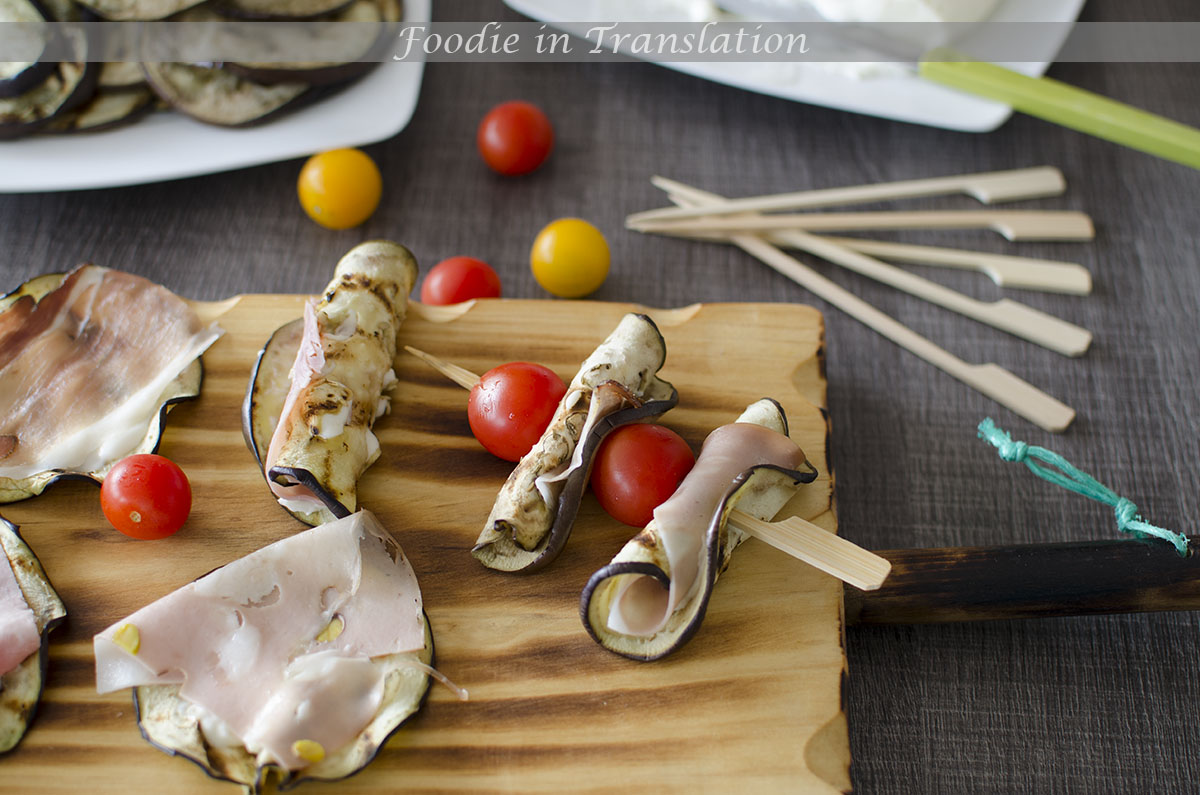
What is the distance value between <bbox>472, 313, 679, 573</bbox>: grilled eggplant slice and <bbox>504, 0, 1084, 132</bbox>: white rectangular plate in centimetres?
159

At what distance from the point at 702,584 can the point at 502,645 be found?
18.3 inches

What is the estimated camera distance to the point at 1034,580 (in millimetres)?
2037

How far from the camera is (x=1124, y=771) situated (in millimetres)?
2072

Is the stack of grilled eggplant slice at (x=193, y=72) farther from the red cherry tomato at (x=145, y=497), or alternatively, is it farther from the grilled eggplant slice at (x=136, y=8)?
the red cherry tomato at (x=145, y=497)

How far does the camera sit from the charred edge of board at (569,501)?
199 centimetres

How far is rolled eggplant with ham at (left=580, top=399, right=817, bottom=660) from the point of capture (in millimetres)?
1849

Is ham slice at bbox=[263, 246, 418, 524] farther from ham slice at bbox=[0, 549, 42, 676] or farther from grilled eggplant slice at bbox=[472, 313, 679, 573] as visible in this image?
ham slice at bbox=[0, 549, 42, 676]

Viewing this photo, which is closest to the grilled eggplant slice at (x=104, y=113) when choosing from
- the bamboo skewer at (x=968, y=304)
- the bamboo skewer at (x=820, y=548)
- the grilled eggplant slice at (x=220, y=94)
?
the grilled eggplant slice at (x=220, y=94)

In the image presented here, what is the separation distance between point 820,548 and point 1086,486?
2.53 ft

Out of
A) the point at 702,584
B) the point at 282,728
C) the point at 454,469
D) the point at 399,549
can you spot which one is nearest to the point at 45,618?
the point at 282,728

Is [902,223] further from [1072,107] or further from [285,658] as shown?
[285,658]

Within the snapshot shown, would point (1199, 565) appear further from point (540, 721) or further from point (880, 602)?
point (540, 721)

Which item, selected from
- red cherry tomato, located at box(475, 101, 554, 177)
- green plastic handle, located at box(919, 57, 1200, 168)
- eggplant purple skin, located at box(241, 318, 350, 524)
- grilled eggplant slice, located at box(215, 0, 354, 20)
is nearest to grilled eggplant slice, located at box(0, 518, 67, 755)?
eggplant purple skin, located at box(241, 318, 350, 524)

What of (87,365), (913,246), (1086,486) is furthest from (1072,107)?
(87,365)
